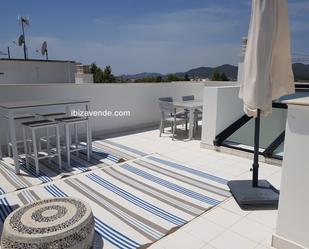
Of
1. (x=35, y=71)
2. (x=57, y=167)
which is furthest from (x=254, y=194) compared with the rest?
(x=35, y=71)

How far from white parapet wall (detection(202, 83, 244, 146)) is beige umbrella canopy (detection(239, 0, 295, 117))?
2506 mm

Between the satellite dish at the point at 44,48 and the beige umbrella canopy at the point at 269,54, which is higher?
the satellite dish at the point at 44,48

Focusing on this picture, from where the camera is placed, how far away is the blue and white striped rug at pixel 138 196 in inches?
98.7

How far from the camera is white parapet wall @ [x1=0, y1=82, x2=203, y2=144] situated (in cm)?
527

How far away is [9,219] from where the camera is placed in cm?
206

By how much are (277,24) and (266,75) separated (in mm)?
503

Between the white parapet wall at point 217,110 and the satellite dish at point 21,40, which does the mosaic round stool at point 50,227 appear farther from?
the satellite dish at point 21,40

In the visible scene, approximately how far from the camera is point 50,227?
1.93 m

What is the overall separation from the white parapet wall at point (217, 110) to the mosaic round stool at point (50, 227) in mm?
3521

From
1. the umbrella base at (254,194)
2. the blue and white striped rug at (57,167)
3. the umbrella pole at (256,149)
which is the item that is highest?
the umbrella pole at (256,149)

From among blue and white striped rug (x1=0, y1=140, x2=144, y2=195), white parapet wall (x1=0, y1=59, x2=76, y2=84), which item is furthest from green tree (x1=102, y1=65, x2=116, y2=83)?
blue and white striped rug (x1=0, y1=140, x2=144, y2=195)

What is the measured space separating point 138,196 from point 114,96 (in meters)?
3.87

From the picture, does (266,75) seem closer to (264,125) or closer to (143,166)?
(143,166)

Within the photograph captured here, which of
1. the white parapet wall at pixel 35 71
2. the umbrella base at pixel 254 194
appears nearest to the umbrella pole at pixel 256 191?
the umbrella base at pixel 254 194
